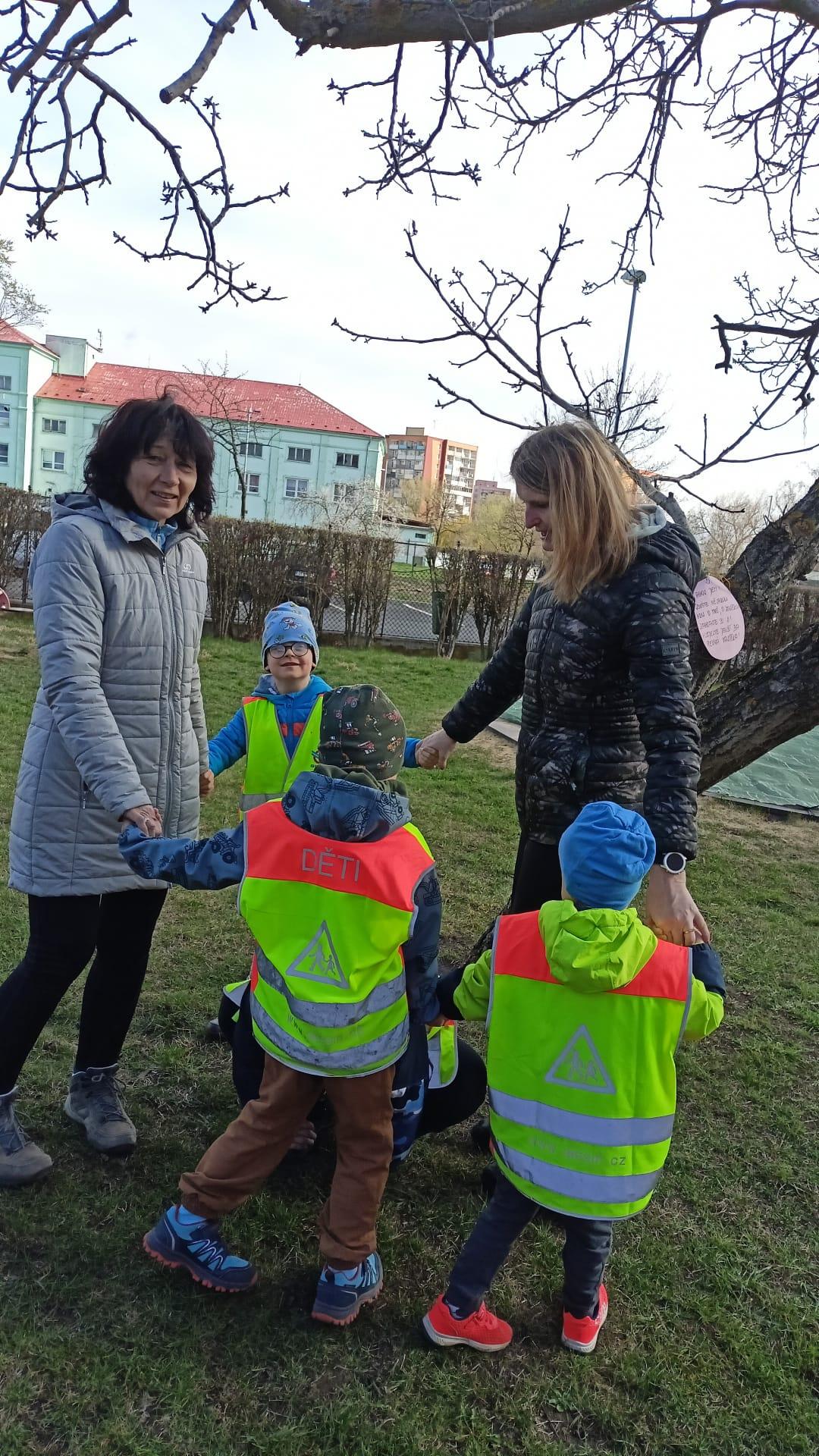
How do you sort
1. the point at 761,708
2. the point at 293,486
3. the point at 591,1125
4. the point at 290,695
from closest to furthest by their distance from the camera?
the point at 591,1125
the point at 290,695
the point at 761,708
the point at 293,486

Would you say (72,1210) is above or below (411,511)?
below

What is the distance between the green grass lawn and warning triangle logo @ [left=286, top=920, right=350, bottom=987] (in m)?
0.75

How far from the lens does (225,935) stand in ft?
12.3

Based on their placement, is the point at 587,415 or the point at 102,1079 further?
the point at 587,415

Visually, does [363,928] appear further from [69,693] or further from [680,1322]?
[680,1322]

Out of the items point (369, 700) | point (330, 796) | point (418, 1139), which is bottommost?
point (418, 1139)

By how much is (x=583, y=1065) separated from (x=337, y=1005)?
19.4 inches

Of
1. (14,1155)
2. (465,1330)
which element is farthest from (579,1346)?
(14,1155)

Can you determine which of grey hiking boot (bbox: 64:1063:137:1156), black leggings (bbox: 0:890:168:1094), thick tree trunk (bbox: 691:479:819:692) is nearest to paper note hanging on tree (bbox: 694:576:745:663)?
thick tree trunk (bbox: 691:479:819:692)

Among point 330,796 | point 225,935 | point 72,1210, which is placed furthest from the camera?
point 225,935

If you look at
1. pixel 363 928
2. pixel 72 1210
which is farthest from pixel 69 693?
pixel 72 1210

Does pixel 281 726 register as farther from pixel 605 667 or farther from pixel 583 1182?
pixel 583 1182

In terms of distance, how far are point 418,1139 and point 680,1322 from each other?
2.75ft

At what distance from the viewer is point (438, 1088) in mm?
2270
